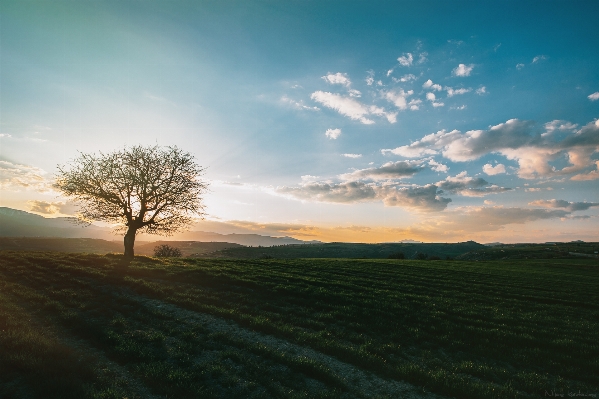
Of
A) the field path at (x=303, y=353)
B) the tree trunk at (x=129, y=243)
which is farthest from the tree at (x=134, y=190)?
the field path at (x=303, y=353)

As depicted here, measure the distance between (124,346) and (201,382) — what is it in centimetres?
455

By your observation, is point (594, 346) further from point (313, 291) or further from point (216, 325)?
point (216, 325)

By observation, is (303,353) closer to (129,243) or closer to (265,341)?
(265,341)

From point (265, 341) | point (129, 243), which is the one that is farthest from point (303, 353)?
point (129, 243)

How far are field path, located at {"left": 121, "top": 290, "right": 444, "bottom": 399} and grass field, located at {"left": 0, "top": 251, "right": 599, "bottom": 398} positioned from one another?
7 centimetres

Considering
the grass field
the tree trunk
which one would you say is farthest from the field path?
the tree trunk

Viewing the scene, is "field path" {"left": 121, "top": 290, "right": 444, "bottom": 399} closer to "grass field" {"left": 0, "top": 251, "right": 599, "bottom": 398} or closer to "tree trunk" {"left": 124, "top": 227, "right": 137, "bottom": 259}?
"grass field" {"left": 0, "top": 251, "right": 599, "bottom": 398}

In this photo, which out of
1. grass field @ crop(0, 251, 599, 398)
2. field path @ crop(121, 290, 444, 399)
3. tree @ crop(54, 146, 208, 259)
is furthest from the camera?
tree @ crop(54, 146, 208, 259)

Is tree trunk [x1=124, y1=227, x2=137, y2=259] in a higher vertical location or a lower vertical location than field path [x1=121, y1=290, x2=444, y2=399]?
higher

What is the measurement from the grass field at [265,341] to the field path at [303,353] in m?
0.07

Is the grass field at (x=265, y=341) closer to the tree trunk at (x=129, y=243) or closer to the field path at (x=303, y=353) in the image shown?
the field path at (x=303, y=353)

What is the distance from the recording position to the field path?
10.7 metres

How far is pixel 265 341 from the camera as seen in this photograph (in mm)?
14383

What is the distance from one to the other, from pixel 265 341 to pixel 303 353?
2.14 meters
